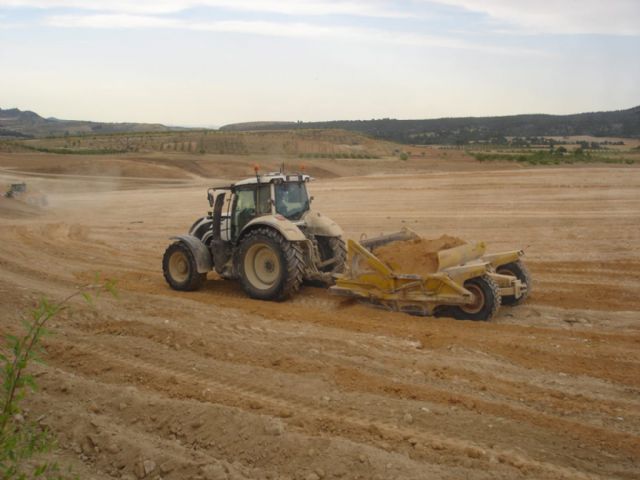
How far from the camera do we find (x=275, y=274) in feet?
34.0

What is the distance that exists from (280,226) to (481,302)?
3006 millimetres

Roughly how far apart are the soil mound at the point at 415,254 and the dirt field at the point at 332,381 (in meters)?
0.70

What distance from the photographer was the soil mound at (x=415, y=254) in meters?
9.36

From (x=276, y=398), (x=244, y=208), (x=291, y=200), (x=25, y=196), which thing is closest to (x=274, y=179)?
(x=291, y=200)

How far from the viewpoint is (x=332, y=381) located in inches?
274

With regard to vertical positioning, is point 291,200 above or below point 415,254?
above

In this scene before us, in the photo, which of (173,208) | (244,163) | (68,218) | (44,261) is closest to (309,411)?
(44,261)

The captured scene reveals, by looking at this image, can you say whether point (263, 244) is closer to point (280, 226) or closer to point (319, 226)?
point (280, 226)

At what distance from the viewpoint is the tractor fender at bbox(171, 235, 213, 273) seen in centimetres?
1094

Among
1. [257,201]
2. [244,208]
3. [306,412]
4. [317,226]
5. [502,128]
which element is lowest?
[306,412]

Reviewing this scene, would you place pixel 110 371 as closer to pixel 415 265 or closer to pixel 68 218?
pixel 415 265

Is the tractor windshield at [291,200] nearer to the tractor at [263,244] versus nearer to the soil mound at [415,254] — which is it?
the tractor at [263,244]

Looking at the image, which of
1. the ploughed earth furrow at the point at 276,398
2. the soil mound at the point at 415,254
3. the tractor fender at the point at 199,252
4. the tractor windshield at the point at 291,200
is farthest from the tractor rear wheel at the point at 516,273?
the tractor fender at the point at 199,252

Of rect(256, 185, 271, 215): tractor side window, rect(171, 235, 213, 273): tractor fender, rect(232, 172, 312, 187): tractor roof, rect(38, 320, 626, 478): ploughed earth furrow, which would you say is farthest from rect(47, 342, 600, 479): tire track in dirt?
rect(232, 172, 312, 187): tractor roof
